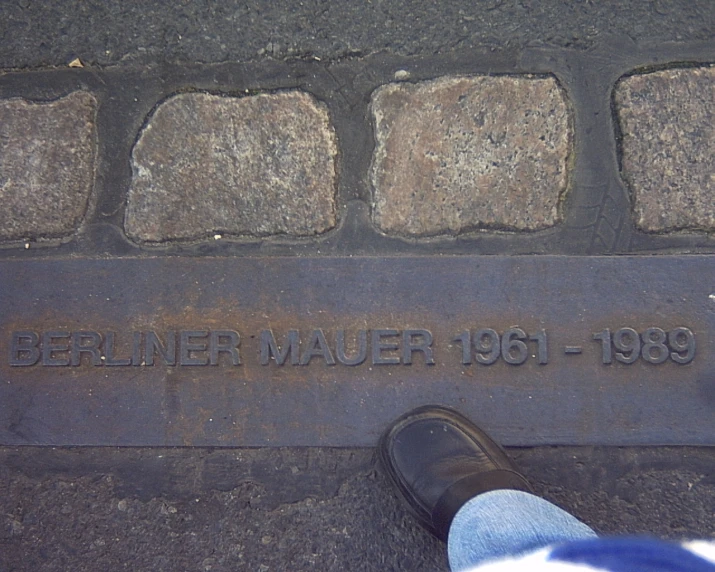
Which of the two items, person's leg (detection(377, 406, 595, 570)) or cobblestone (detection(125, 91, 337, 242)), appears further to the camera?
cobblestone (detection(125, 91, 337, 242))

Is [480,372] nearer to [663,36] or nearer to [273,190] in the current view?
[273,190]

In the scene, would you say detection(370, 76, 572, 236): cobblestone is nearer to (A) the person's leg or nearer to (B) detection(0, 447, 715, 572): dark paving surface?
(A) the person's leg

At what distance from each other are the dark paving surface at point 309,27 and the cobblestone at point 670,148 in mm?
126

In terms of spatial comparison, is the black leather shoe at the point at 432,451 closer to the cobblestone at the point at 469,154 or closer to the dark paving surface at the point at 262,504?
the dark paving surface at the point at 262,504

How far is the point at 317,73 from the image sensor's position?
62.1 inches

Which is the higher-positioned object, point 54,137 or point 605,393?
point 54,137

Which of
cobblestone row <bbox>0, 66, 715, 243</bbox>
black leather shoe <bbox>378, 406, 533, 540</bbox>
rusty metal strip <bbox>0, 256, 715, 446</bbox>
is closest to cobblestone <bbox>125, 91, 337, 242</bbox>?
cobblestone row <bbox>0, 66, 715, 243</bbox>

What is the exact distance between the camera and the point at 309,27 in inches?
61.9

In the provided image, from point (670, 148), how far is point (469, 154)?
0.53 metres

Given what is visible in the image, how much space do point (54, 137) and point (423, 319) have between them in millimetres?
1129

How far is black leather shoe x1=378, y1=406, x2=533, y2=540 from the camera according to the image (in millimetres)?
1509

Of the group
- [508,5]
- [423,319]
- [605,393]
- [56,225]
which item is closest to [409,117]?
[508,5]

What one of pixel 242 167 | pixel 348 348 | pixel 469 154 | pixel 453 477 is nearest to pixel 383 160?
pixel 469 154

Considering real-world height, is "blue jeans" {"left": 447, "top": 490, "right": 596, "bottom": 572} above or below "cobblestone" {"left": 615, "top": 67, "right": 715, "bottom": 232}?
below
